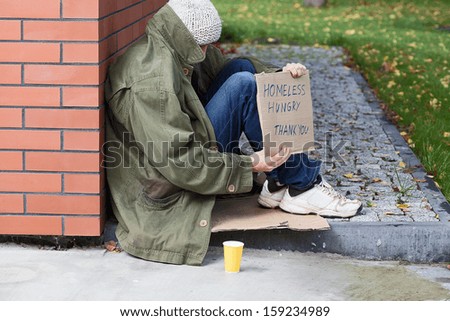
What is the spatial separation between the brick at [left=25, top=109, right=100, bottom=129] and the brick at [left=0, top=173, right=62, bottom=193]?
0.25 m

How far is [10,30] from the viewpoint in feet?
14.4

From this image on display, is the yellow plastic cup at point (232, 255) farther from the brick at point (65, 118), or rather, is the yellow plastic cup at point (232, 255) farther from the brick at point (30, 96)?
the brick at point (30, 96)

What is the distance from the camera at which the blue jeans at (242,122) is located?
464cm

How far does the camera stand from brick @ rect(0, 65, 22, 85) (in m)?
4.44

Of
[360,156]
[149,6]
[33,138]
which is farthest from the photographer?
[360,156]

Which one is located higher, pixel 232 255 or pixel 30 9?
pixel 30 9

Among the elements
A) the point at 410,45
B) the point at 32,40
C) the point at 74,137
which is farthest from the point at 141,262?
the point at 410,45

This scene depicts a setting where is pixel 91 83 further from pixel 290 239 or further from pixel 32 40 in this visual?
pixel 290 239

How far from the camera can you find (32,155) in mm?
4547

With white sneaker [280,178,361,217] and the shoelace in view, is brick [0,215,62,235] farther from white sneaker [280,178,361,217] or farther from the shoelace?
the shoelace

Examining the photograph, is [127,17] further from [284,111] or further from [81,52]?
[284,111]

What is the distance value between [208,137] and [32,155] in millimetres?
803

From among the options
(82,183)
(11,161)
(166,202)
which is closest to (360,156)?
(166,202)

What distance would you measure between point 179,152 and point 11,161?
31.2 inches
